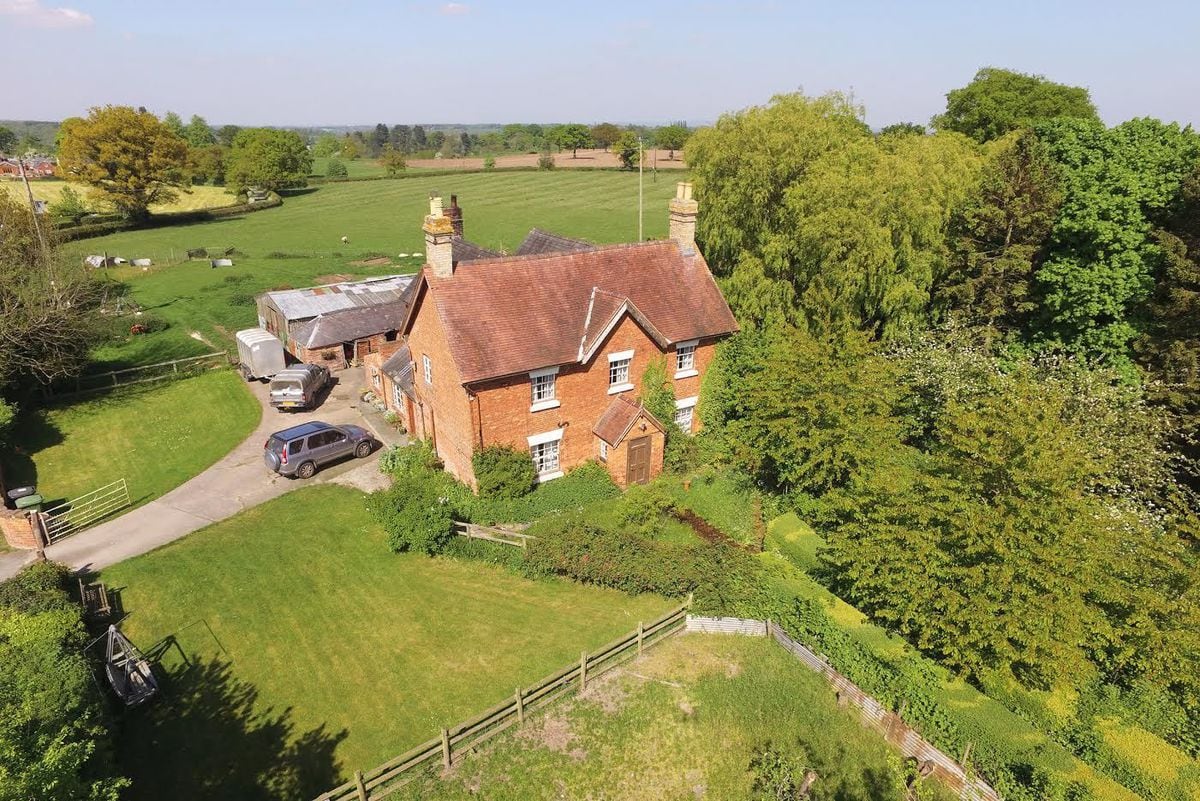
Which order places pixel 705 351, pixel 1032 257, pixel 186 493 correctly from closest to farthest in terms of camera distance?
1. pixel 186 493
2. pixel 705 351
3. pixel 1032 257

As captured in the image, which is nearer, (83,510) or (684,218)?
(83,510)

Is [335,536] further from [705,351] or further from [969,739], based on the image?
[969,739]

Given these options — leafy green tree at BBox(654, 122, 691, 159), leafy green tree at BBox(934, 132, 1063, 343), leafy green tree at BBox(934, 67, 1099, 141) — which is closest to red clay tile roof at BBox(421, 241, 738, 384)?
leafy green tree at BBox(934, 132, 1063, 343)

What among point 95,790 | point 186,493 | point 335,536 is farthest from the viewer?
point 186,493

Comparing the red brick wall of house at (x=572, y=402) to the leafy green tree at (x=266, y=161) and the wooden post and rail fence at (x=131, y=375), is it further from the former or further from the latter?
the leafy green tree at (x=266, y=161)

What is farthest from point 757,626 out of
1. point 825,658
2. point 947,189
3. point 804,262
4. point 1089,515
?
point 947,189

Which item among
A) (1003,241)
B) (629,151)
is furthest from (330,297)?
(629,151)

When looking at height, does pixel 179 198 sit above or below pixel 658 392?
above

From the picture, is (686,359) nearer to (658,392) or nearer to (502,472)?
(658,392)
